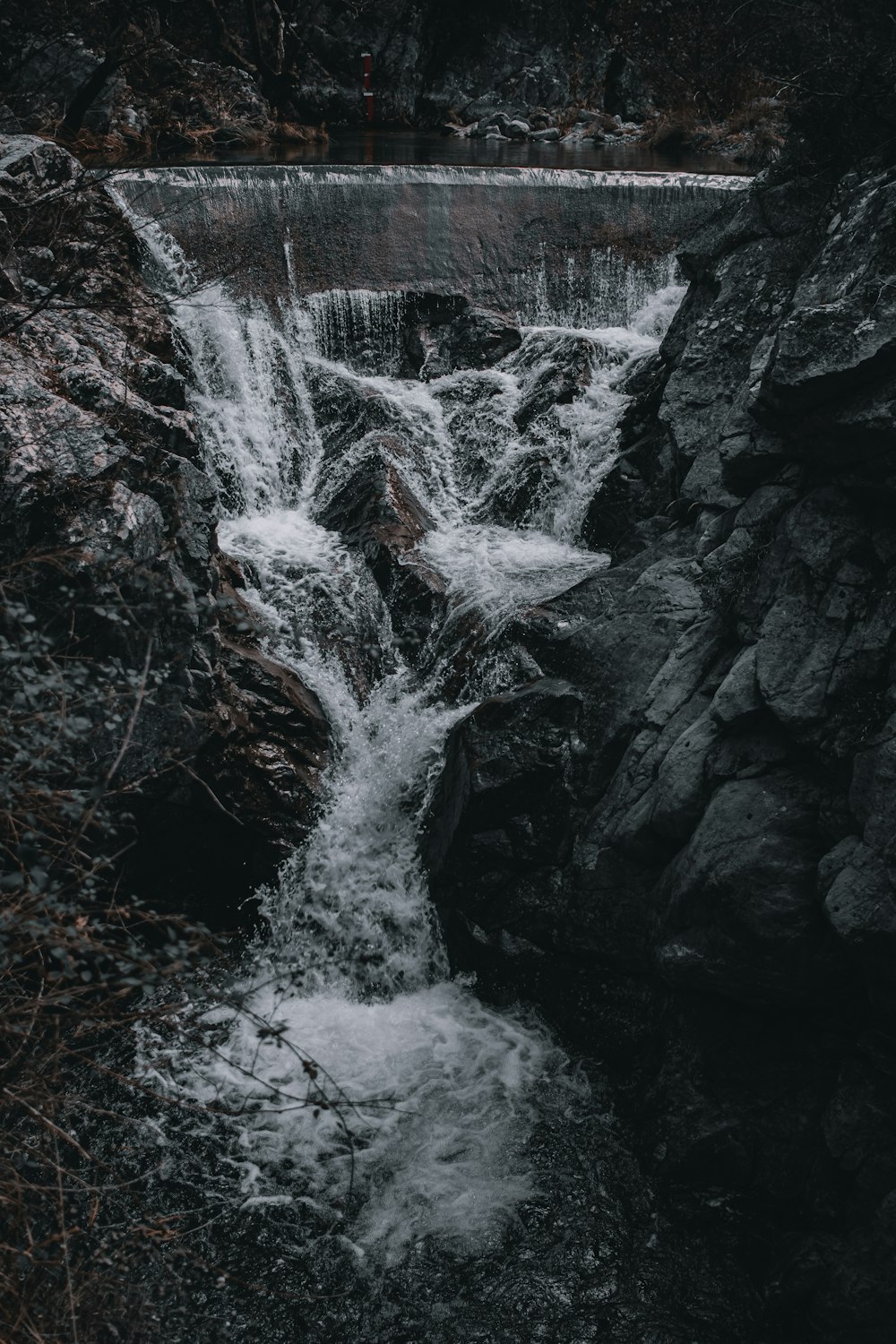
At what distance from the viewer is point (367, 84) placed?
21203 mm

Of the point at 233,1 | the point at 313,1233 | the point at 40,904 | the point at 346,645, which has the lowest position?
the point at 313,1233

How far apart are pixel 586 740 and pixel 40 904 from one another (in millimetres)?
4239

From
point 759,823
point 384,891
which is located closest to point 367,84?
point 384,891

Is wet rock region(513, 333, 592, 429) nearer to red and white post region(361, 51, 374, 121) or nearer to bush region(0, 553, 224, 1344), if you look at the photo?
bush region(0, 553, 224, 1344)

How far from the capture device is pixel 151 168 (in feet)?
37.3

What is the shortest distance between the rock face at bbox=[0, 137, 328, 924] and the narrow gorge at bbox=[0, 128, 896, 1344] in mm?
36

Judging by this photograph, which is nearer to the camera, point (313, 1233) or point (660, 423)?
point (313, 1233)

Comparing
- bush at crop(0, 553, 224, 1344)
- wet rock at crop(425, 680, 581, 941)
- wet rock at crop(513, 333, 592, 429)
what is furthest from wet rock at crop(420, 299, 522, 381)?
bush at crop(0, 553, 224, 1344)

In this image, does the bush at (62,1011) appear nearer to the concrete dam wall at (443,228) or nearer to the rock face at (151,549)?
the rock face at (151,549)

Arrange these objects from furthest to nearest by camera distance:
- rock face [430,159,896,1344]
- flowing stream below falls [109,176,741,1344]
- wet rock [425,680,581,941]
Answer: wet rock [425,680,581,941] < flowing stream below falls [109,176,741,1344] < rock face [430,159,896,1344]

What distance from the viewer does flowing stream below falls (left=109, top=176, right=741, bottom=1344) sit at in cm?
513

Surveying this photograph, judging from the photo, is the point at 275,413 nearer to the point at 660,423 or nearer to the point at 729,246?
the point at 660,423

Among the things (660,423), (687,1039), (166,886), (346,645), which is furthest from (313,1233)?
(660,423)

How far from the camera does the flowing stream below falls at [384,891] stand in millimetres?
5129
